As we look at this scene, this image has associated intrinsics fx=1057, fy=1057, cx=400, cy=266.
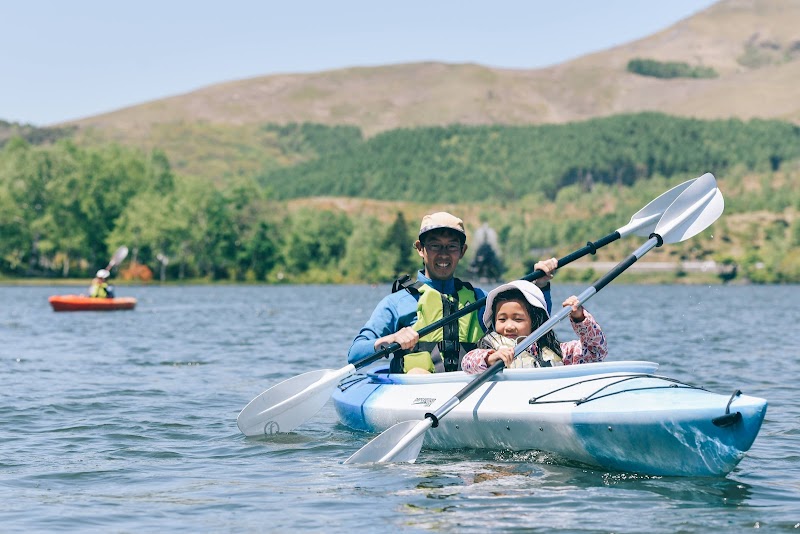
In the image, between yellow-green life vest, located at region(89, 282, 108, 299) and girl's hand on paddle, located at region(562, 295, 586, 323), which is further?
yellow-green life vest, located at region(89, 282, 108, 299)

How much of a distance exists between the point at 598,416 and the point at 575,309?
91 centimetres

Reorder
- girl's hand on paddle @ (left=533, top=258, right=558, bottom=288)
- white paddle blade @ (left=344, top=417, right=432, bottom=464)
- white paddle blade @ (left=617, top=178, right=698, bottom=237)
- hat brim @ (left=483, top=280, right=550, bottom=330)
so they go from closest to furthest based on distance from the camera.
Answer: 1. hat brim @ (left=483, top=280, right=550, bottom=330)
2. white paddle blade @ (left=344, top=417, right=432, bottom=464)
3. girl's hand on paddle @ (left=533, top=258, right=558, bottom=288)
4. white paddle blade @ (left=617, top=178, right=698, bottom=237)

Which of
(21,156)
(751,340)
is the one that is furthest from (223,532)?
(21,156)

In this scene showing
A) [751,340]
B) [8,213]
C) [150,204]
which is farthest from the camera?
[150,204]

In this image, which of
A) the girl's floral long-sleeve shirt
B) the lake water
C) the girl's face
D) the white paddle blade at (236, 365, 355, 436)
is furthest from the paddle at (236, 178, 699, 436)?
the girl's face

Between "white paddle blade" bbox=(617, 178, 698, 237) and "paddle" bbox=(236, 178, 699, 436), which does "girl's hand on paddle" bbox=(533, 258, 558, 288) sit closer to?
"paddle" bbox=(236, 178, 699, 436)

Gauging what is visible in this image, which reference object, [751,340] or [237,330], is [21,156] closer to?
[237,330]

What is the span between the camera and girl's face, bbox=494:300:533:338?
29.8 ft

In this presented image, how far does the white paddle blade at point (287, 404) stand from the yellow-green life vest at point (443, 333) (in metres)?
1.01

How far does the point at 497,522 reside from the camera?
7.11 metres

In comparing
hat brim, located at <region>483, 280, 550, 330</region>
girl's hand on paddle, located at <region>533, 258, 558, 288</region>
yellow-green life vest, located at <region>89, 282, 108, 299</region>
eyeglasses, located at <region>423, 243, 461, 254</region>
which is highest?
eyeglasses, located at <region>423, 243, 461, 254</region>

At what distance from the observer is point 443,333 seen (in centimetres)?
1047

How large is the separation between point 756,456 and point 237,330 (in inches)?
965

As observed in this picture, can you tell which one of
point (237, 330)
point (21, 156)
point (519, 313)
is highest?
point (21, 156)
